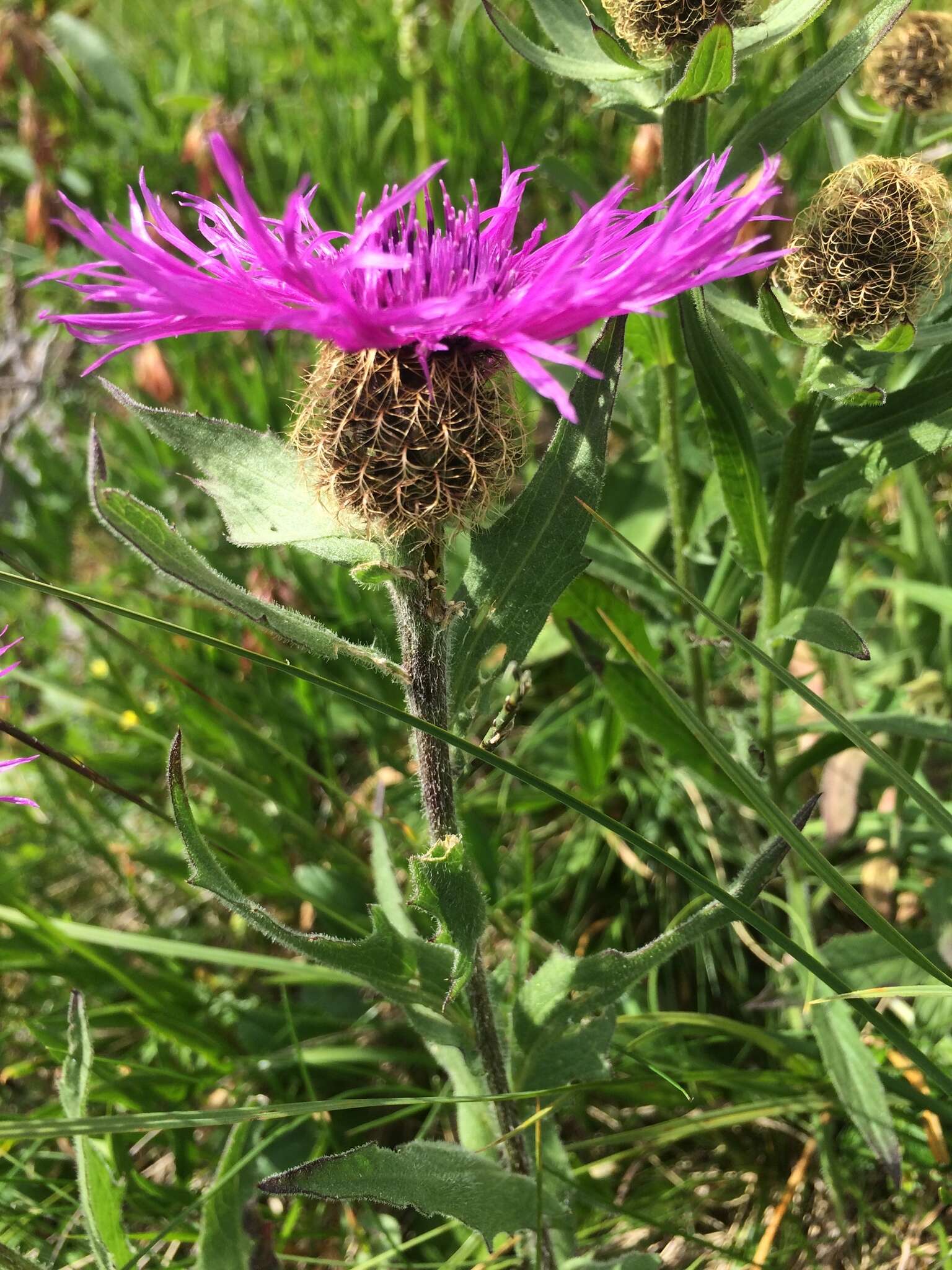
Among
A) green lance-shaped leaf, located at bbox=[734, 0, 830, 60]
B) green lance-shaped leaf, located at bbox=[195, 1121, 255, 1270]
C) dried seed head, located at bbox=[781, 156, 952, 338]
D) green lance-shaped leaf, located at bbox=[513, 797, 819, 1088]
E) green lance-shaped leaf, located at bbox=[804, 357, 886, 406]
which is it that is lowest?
green lance-shaped leaf, located at bbox=[195, 1121, 255, 1270]

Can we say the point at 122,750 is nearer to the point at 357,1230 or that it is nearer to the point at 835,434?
the point at 357,1230

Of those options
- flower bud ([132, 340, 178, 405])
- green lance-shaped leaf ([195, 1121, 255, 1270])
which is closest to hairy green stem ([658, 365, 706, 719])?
green lance-shaped leaf ([195, 1121, 255, 1270])

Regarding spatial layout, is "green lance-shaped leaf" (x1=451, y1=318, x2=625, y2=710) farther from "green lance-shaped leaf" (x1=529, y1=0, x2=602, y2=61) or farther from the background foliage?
"green lance-shaped leaf" (x1=529, y1=0, x2=602, y2=61)

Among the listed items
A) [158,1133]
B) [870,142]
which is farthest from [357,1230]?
[870,142]

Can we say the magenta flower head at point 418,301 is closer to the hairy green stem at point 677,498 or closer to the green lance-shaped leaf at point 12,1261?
the hairy green stem at point 677,498

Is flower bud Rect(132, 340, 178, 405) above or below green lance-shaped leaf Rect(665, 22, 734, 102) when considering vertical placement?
below

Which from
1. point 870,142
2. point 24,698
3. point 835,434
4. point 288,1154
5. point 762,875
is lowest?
point 288,1154

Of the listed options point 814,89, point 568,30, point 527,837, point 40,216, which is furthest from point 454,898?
point 40,216

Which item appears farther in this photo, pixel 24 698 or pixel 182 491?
pixel 182 491
